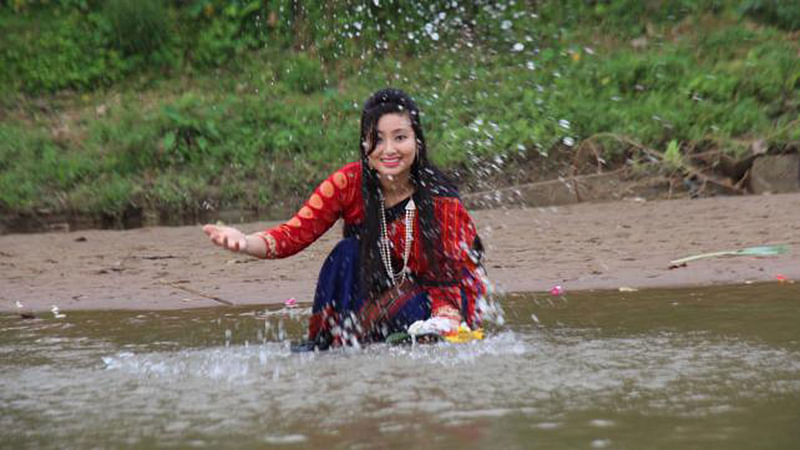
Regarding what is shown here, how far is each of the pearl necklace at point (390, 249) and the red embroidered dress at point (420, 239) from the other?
17mm

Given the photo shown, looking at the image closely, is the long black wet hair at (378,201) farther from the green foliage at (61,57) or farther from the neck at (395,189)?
the green foliage at (61,57)

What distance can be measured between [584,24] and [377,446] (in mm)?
8869

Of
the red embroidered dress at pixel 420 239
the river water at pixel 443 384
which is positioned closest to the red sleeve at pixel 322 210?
the red embroidered dress at pixel 420 239

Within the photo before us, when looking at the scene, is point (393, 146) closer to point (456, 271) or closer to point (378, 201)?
point (378, 201)

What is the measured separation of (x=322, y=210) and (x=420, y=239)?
410 millimetres

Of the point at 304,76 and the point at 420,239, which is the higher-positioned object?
the point at 304,76

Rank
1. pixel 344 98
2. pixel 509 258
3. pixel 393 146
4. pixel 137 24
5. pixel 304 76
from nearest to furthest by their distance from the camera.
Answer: pixel 393 146 < pixel 509 258 < pixel 344 98 < pixel 304 76 < pixel 137 24

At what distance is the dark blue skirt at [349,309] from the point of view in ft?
16.2

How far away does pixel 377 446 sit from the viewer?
3.18m

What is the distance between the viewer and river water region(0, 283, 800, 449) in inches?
131

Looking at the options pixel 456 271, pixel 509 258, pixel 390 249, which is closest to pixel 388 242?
pixel 390 249

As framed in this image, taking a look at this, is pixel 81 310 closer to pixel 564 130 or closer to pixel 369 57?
pixel 564 130

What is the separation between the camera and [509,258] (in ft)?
24.3

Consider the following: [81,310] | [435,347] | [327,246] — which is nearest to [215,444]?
[435,347]
